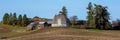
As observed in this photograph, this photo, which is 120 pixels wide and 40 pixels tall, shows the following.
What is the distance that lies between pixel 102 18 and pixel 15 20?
23.0 meters

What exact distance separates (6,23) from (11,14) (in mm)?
5250

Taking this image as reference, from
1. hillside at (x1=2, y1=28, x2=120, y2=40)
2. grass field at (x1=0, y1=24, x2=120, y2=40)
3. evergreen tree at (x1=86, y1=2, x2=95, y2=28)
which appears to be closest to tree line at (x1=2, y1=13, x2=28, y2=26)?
evergreen tree at (x1=86, y1=2, x2=95, y2=28)

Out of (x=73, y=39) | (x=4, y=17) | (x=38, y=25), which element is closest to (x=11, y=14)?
(x=4, y=17)

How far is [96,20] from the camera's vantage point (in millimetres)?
74250

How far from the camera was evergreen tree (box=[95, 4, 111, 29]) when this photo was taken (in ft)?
240

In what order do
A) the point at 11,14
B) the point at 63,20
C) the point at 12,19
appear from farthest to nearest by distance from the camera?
the point at 11,14, the point at 12,19, the point at 63,20

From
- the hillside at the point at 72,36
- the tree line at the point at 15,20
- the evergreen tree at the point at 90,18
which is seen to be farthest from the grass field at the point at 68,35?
the tree line at the point at 15,20

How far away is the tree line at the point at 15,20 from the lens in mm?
86062

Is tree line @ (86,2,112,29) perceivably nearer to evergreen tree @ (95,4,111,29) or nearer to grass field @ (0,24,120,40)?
evergreen tree @ (95,4,111,29)

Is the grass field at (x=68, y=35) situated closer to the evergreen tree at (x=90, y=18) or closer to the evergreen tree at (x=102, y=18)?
the evergreen tree at (x=102, y=18)

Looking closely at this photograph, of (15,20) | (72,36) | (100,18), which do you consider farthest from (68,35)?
(15,20)

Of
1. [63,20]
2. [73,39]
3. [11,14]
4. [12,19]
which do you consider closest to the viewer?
[73,39]

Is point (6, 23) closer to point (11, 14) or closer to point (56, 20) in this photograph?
point (11, 14)

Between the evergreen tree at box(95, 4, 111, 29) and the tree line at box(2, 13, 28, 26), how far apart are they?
18456mm
